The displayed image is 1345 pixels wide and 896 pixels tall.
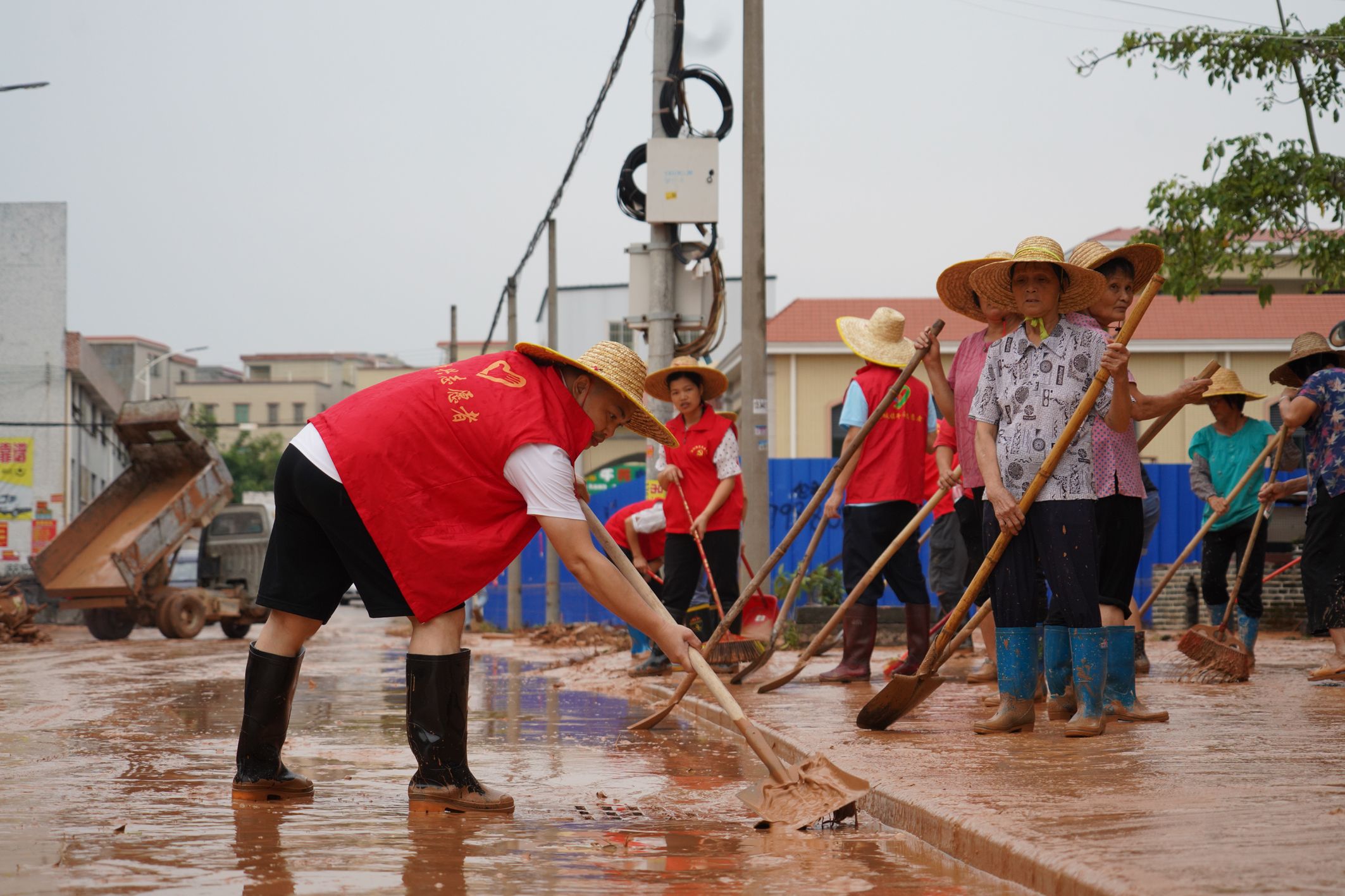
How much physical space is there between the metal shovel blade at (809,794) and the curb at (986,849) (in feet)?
0.48

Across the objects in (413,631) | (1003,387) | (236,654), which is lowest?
(236,654)

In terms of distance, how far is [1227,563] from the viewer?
333 inches

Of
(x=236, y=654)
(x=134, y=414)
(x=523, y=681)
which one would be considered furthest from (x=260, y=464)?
(x=523, y=681)

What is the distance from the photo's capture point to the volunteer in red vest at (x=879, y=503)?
735cm

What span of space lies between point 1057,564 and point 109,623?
16031mm

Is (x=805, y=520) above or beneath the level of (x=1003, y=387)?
beneath

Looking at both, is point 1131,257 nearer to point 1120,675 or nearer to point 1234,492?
point 1120,675

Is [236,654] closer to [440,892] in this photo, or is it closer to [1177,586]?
[1177,586]

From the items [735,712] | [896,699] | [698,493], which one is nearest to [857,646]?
[698,493]

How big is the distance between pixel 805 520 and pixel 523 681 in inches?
143

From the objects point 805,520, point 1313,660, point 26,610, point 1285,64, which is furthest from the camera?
point 26,610

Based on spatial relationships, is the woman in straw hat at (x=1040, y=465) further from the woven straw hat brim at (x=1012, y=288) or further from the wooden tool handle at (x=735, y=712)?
the wooden tool handle at (x=735, y=712)

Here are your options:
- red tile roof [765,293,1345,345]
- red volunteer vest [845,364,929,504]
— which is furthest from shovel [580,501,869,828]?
red tile roof [765,293,1345,345]

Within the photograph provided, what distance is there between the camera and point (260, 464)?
217ft
